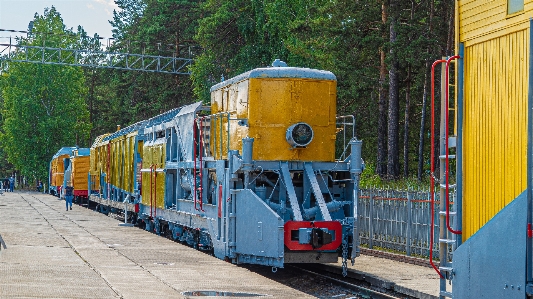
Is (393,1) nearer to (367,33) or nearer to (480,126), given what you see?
(367,33)

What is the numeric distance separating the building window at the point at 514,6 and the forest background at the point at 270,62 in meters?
21.2

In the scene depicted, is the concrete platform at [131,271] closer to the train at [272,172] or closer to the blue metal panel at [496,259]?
the train at [272,172]

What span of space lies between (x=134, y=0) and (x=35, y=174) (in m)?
26.6

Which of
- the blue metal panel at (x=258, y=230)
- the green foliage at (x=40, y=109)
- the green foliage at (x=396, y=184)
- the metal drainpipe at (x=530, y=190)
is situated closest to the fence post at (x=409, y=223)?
the green foliage at (x=396, y=184)

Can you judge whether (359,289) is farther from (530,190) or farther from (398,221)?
(530,190)

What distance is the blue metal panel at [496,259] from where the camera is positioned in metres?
8.34

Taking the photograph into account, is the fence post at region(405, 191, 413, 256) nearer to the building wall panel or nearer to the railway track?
the railway track

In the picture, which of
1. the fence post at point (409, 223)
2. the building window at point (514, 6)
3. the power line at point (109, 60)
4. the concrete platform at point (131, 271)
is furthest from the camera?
the power line at point (109, 60)

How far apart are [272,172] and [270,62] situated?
31968 mm

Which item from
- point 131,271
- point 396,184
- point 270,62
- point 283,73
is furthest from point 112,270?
point 270,62

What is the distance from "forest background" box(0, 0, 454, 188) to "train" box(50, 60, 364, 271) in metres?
11.4

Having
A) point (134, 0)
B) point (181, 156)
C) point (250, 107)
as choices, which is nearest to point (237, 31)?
point (181, 156)

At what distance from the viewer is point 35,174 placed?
87.3 m

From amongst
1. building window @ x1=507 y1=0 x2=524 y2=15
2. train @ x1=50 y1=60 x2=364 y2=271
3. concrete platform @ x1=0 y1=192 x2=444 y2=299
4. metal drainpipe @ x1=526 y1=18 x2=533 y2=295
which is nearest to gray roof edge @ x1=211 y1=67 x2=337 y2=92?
train @ x1=50 y1=60 x2=364 y2=271
